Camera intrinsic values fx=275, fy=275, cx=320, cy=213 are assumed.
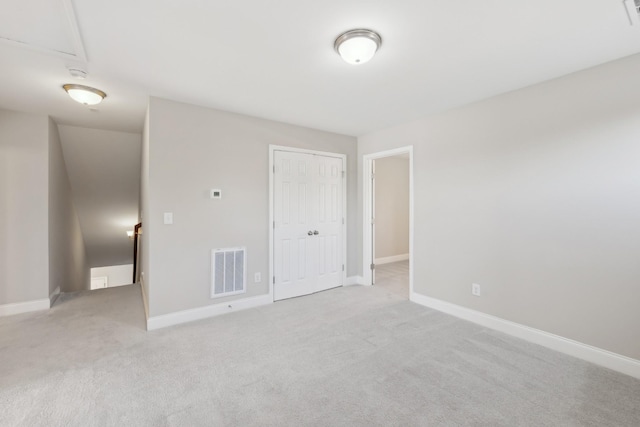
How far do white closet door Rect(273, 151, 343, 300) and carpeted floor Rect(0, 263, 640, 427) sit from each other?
34.2 inches

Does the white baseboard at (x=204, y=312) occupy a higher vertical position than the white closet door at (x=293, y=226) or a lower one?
lower

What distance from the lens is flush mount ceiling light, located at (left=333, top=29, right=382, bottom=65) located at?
6.29ft

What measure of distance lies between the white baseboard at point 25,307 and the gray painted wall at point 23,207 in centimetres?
5

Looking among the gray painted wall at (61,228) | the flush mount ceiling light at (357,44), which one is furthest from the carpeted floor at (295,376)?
the flush mount ceiling light at (357,44)

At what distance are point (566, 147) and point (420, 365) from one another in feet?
7.78

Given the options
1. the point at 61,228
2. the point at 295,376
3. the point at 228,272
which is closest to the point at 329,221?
the point at 228,272

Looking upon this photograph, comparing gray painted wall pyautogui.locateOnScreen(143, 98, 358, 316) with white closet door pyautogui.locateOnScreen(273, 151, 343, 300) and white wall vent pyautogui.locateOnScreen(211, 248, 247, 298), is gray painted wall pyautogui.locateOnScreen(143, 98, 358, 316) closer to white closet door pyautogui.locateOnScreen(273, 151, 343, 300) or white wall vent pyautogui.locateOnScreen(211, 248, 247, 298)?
white wall vent pyautogui.locateOnScreen(211, 248, 247, 298)

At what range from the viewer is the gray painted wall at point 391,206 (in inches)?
257

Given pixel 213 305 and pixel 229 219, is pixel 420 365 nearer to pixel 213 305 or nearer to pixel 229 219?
pixel 213 305

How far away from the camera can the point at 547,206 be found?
265 cm

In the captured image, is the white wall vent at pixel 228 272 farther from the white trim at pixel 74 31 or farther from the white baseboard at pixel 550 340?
the white baseboard at pixel 550 340

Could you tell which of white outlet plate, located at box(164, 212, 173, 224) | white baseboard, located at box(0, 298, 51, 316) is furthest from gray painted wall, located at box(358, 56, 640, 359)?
white baseboard, located at box(0, 298, 51, 316)

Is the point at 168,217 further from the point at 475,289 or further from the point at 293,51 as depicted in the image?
the point at 475,289

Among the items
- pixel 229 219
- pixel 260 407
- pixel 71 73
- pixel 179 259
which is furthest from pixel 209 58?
pixel 260 407
